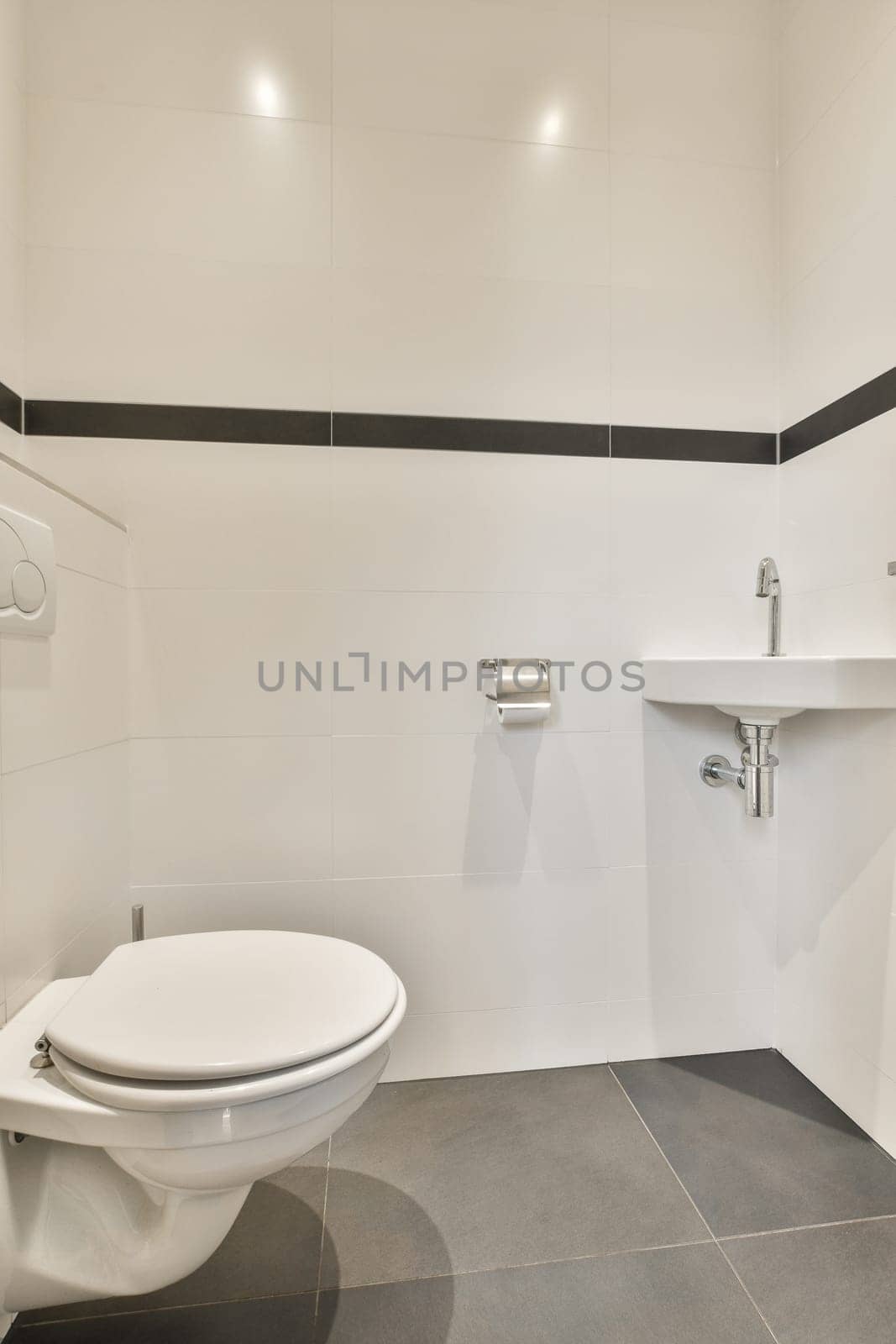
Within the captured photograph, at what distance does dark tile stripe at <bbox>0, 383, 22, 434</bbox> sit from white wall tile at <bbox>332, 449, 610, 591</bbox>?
2.05ft

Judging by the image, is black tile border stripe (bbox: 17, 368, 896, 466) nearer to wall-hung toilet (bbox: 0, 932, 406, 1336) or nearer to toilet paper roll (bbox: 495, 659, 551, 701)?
toilet paper roll (bbox: 495, 659, 551, 701)

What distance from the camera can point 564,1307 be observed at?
3.18 ft

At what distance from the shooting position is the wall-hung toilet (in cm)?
73

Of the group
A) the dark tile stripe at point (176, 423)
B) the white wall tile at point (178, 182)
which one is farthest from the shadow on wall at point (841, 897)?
the white wall tile at point (178, 182)

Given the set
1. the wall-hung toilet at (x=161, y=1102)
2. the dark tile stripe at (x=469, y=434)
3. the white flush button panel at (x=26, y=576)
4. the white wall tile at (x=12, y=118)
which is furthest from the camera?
the dark tile stripe at (x=469, y=434)

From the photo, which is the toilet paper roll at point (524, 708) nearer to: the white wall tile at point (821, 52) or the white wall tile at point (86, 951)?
the white wall tile at point (86, 951)

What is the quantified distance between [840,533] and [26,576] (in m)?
1.52

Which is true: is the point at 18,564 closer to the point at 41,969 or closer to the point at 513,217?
the point at 41,969

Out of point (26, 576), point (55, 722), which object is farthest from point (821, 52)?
point (55, 722)

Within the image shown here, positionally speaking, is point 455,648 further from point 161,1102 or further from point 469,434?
point 161,1102

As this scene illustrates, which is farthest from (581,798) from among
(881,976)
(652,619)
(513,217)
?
(513,217)

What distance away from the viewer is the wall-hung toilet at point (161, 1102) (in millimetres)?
734

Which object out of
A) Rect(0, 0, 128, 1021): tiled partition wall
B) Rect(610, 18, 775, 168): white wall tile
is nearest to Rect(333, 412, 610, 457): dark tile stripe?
Rect(0, 0, 128, 1021): tiled partition wall

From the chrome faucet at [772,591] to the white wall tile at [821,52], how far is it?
968mm
